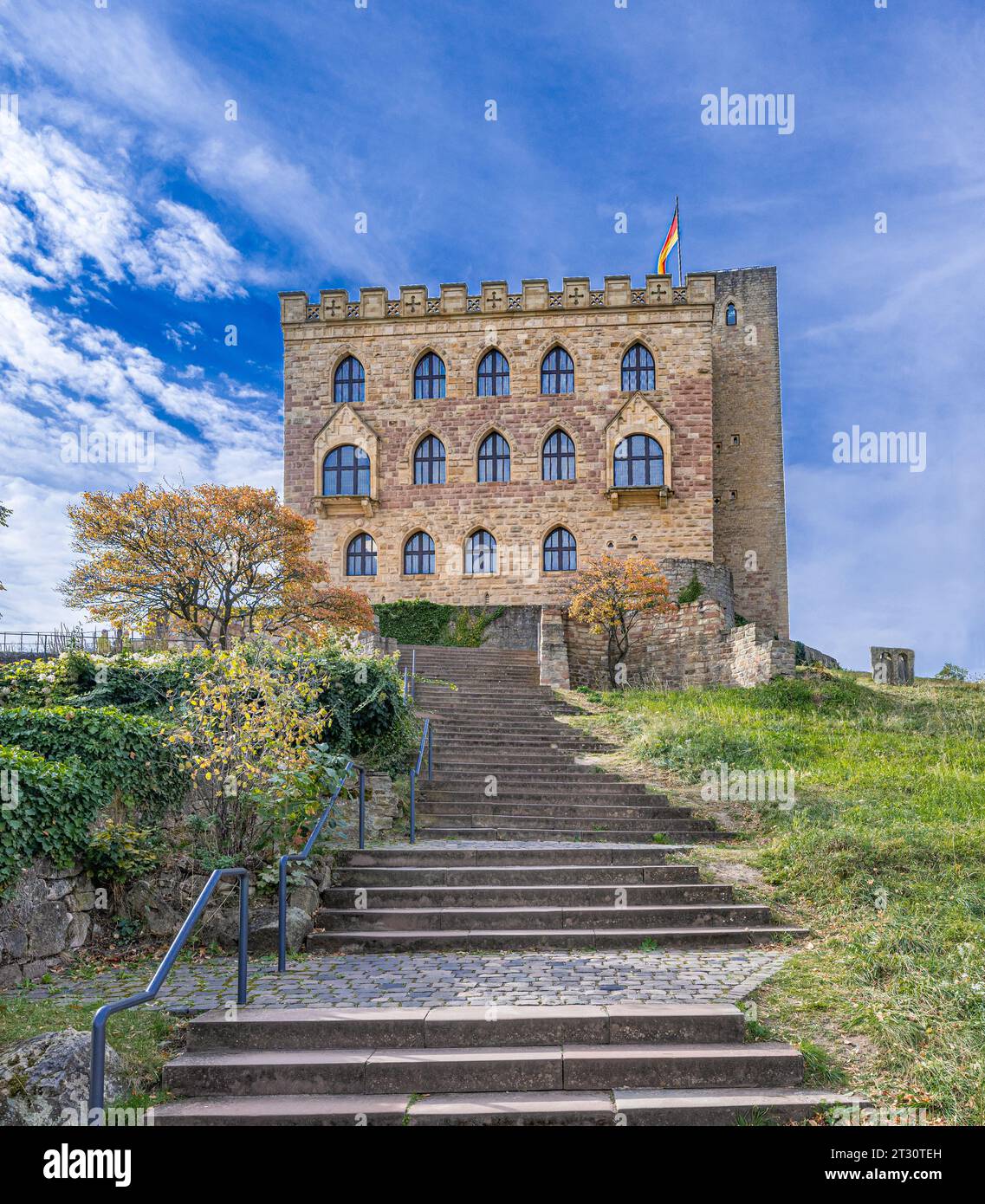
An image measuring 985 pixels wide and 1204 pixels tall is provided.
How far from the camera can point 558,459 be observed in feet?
103

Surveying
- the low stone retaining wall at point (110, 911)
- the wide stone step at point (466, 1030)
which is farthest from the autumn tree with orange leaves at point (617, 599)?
the wide stone step at point (466, 1030)

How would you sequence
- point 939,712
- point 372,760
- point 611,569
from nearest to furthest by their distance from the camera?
point 372,760, point 939,712, point 611,569

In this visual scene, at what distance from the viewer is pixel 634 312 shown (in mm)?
31203

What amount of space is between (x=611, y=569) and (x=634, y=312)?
414 inches

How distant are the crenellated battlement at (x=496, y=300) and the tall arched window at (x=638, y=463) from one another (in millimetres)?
4686

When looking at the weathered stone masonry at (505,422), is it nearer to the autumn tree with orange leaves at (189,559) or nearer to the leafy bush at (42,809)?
the autumn tree with orange leaves at (189,559)

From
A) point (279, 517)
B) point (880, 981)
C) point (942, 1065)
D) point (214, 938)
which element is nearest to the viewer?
point (942, 1065)

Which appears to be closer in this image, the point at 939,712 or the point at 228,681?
the point at 228,681

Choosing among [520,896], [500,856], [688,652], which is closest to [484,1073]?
[520,896]

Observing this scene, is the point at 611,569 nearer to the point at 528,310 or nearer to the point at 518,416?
the point at 518,416

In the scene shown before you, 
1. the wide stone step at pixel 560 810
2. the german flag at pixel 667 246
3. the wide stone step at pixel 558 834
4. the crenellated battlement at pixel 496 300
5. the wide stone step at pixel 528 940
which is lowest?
the wide stone step at pixel 528 940

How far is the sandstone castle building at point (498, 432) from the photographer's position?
30.7 m

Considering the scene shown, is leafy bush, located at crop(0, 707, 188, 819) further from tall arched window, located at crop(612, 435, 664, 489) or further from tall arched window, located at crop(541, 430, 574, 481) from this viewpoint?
tall arched window, located at crop(612, 435, 664, 489)
